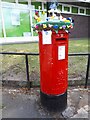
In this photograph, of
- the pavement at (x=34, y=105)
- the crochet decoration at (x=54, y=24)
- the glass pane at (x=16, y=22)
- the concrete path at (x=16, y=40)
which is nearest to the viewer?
the crochet decoration at (x=54, y=24)

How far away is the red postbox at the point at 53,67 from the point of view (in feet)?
8.83

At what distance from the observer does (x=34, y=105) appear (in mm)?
3248

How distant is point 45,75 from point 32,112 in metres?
0.70

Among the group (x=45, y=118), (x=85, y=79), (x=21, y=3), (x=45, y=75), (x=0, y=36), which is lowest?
(x=45, y=118)

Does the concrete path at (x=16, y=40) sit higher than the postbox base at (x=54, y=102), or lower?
higher

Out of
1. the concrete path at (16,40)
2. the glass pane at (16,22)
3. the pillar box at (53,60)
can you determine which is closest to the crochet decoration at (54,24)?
the pillar box at (53,60)

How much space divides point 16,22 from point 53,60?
7.56m

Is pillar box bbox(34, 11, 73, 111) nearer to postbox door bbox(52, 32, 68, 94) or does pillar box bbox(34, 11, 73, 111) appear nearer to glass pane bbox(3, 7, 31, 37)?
postbox door bbox(52, 32, 68, 94)

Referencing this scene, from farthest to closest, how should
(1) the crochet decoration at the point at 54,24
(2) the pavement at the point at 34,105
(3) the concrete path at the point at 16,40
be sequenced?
(3) the concrete path at the point at 16,40, (2) the pavement at the point at 34,105, (1) the crochet decoration at the point at 54,24

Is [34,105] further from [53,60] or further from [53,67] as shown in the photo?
[53,60]

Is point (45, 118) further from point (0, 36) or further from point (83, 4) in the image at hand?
point (83, 4)

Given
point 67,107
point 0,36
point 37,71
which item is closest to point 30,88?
point 37,71

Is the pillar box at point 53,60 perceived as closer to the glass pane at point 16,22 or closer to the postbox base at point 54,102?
the postbox base at point 54,102

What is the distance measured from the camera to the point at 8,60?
17.7 ft
